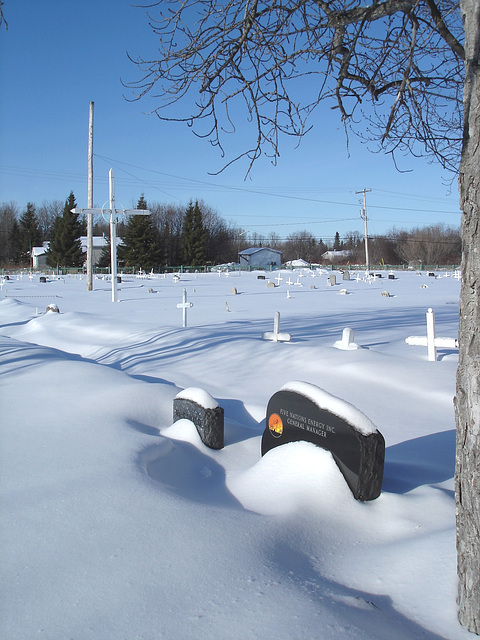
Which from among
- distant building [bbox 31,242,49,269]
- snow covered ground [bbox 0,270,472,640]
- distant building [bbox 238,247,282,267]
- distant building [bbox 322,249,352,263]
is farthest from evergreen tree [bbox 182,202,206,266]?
snow covered ground [bbox 0,270,472,640]

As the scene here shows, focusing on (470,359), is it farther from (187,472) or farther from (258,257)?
(258,257)

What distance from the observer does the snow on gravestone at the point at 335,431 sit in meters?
3.53

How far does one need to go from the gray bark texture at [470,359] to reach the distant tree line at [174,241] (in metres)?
60.1

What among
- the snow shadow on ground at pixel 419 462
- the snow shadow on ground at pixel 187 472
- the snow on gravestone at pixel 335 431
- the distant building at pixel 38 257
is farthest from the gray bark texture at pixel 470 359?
the distant building at pixel 38 257

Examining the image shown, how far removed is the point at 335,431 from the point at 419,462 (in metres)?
1.48

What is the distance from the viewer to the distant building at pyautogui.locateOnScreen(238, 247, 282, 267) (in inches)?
3679

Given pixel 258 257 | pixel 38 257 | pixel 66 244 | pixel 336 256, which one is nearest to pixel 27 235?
pixel 38 257

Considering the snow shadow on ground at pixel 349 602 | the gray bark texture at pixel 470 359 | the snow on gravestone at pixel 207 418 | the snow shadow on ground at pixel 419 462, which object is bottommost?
the snow shadow on ground at pixel 419 462

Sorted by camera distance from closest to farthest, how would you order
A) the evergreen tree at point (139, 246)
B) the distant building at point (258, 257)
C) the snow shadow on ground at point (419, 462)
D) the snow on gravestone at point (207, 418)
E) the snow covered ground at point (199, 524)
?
the snow covered ground at point (199, 524) → the snow shadow on ground at point (419, 462) → the snow on gravestone at point (207, 418) → the evergreen tree at point (139, 246) → the distant building at point (258, 257)

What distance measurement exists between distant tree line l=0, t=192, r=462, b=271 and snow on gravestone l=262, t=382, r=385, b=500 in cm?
5844

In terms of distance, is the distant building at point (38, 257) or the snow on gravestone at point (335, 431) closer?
the snow on gravestone at point (335, 431)

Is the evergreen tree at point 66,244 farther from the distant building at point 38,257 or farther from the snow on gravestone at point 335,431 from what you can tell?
the snow on gravestone at point 335,431

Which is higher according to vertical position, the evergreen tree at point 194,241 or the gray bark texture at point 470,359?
the evergreen tree at point 194,241

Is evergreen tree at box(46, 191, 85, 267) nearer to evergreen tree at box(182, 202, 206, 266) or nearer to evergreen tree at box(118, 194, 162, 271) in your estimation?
evergreen tree at box(118, 194, 162, 271)
